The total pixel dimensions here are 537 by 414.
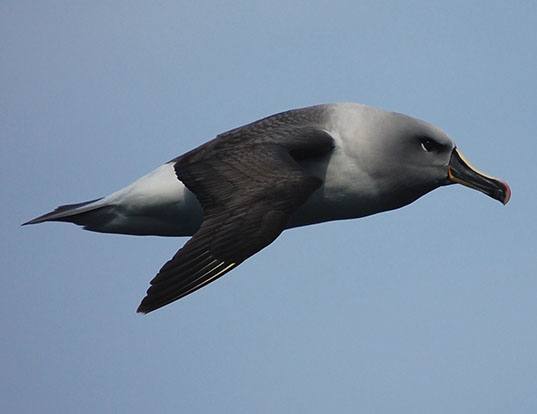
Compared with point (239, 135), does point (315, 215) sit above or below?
below

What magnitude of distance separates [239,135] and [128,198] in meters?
1.19

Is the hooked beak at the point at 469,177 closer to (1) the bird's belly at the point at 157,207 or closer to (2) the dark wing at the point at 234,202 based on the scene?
(2) the dark wing at the point at 234,202

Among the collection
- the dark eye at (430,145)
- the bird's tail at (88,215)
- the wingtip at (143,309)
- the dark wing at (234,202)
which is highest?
the bird's tail at (88,215)

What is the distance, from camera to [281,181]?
1254 cm

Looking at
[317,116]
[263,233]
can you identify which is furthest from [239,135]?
[263,233]

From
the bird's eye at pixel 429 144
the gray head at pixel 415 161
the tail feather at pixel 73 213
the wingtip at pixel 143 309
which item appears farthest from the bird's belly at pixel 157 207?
the wingtip at pixel 143 309

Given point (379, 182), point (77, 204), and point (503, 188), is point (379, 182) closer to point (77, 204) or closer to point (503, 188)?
point (503, 188)

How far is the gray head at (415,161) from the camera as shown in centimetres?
1370

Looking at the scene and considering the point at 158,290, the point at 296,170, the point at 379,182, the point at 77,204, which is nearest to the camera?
the point at 158,290

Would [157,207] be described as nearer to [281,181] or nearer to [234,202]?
[234,202]

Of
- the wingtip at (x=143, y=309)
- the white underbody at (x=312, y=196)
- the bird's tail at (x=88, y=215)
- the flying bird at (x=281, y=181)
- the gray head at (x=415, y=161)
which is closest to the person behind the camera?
the wingtip at (x=143, y=309)

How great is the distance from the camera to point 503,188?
46.4 feet

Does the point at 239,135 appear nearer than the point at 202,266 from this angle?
No

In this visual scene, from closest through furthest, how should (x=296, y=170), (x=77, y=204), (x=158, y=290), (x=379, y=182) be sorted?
(x=158, y=290), (x=296, y=170), (x=379, y=182), (x=77, y=204)
